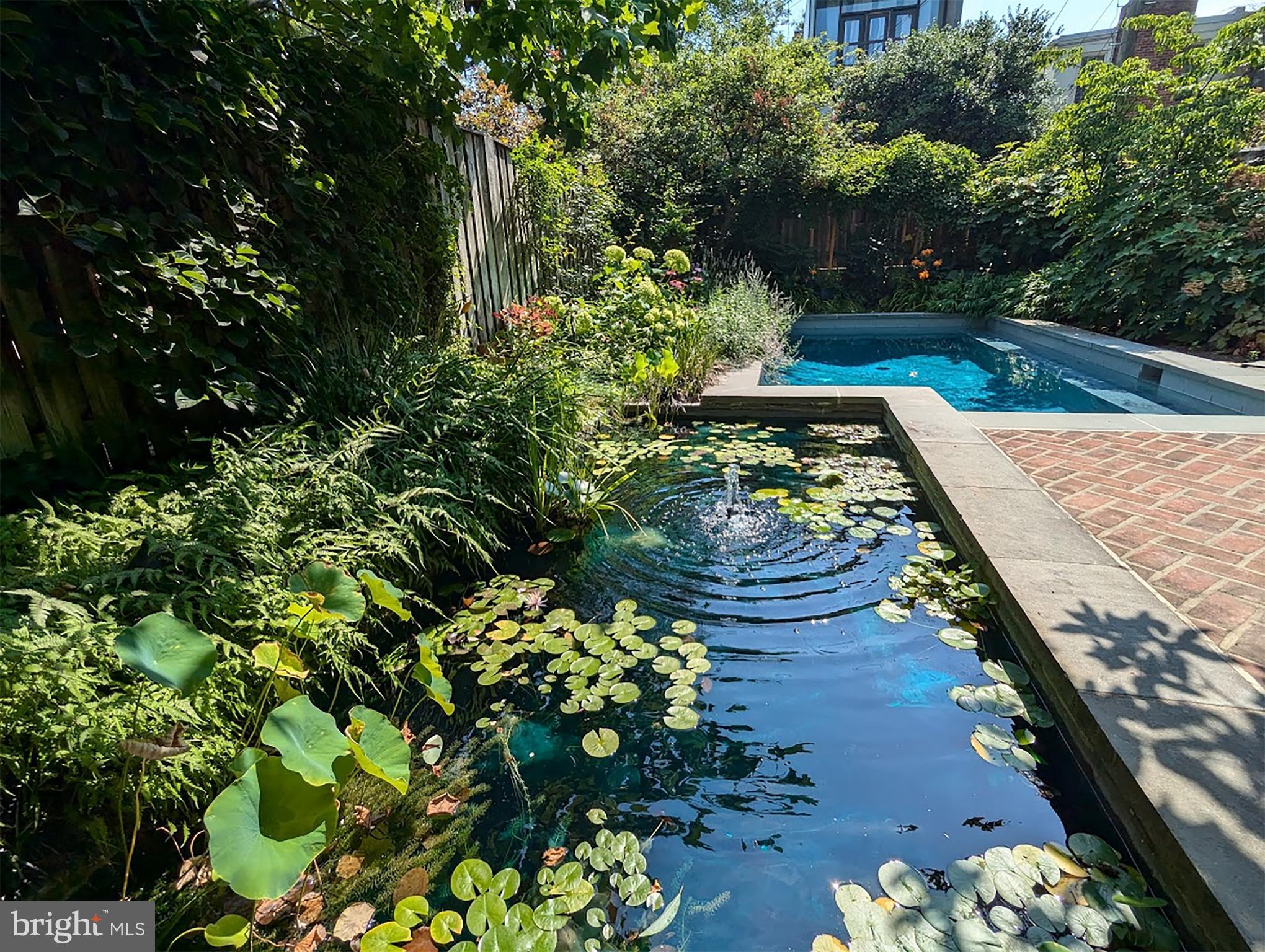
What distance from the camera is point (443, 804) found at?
62.2 inches

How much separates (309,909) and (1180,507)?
11.5 feet

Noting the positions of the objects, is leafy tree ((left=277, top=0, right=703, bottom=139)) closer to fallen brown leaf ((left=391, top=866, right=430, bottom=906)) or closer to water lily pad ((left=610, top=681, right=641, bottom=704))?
water lily pad ((left=610, top=681, right=641, bottom=704))

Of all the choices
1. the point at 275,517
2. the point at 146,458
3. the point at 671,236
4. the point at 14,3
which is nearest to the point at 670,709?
the point at 275,517

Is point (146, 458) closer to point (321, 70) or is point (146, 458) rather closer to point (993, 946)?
point (321, 70)

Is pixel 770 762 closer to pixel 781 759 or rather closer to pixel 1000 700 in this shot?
pixel 781 759

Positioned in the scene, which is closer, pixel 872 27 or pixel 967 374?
pixel 967 374

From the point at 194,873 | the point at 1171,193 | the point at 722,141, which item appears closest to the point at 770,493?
the point at 194,873

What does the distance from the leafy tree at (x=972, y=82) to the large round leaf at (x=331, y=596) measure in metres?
17.3

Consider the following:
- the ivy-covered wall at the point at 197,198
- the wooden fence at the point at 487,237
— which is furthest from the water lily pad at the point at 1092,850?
the wooden fence at the point at 487,237

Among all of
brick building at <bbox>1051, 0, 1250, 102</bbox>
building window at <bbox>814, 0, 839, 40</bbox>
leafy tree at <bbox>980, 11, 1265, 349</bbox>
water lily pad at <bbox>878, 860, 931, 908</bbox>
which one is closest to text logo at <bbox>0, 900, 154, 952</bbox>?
water lily pad at <bbox>878, 860, 931, 908</bbox>

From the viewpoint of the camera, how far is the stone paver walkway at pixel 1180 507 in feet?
6.38

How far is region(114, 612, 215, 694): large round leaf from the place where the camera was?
974mm

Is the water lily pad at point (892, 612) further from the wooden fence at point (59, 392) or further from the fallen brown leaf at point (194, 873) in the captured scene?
the wooden fence at point (59, 392)

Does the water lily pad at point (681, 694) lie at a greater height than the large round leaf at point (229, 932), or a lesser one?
lesser
